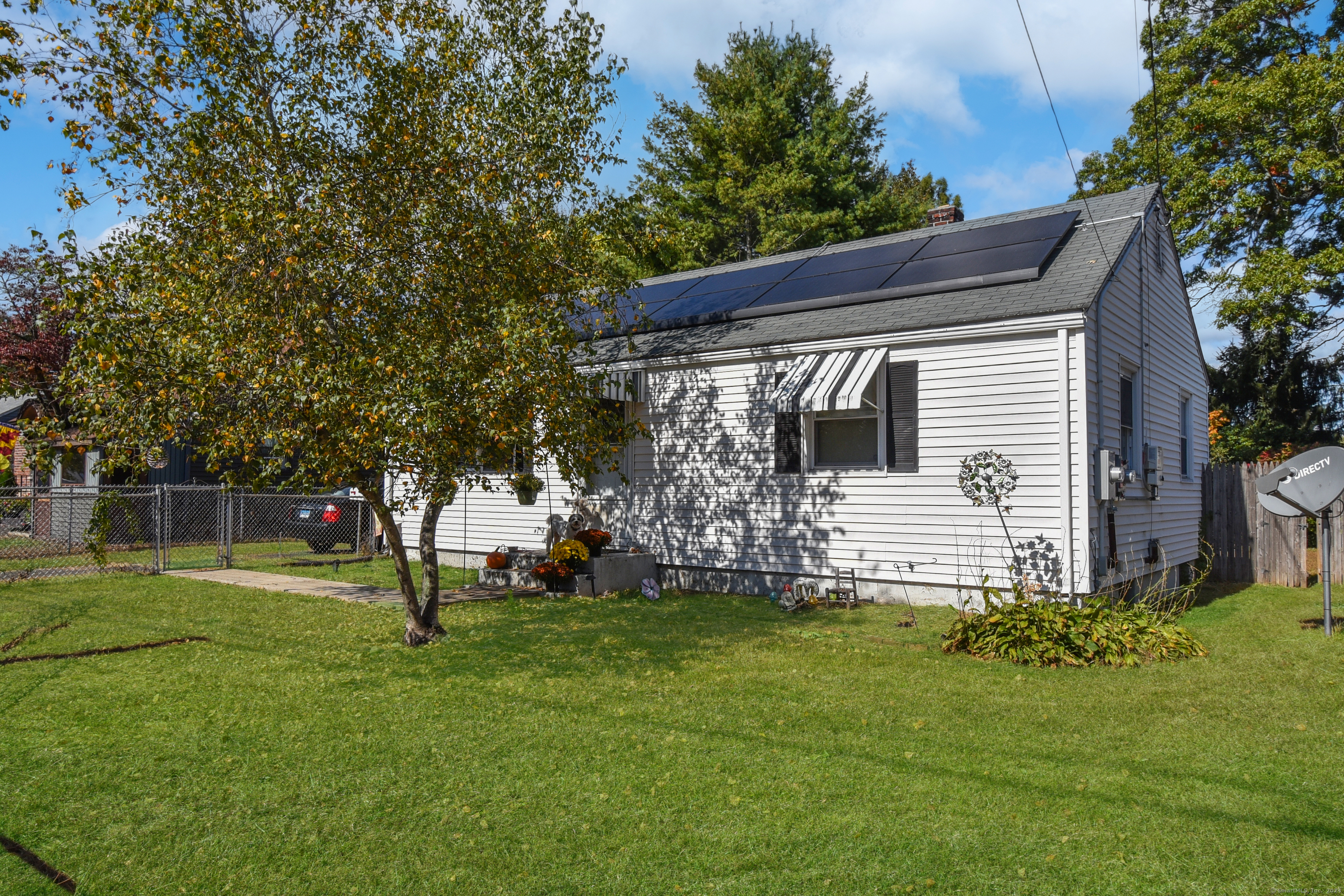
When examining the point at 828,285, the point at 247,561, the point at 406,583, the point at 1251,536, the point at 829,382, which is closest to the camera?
the point at 406,583

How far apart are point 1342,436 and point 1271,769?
2270cm

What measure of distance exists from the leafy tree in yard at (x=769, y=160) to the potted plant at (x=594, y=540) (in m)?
14.9

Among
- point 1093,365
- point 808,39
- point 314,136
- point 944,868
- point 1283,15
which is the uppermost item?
point 808,39

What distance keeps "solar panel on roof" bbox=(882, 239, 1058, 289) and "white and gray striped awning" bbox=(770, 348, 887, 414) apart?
4.92 feet

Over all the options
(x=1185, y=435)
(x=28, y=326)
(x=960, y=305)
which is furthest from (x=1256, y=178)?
(x=28, y=326)

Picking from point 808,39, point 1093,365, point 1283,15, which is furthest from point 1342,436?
point 808,39

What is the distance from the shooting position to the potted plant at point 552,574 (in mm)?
11375

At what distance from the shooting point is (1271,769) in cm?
457

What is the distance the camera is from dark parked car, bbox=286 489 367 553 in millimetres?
17703

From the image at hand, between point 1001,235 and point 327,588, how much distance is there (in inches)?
411

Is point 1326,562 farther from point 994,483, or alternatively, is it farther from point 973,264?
point 973,264

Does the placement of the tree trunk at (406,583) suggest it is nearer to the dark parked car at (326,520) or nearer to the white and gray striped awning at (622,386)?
the white and gray striped awning at (622,386)

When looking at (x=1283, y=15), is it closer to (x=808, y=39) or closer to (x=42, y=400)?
(x=808, y=39)

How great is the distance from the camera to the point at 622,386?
38.4 ft
